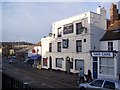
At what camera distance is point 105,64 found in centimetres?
2919

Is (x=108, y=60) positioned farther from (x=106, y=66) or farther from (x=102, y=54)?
(x=102, y=54)

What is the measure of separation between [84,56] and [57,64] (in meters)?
9.04

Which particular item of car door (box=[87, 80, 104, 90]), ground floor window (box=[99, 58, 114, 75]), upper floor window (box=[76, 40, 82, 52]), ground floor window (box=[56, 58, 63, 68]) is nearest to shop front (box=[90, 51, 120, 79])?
ground floor window (box=[99, 58, 114, 75])

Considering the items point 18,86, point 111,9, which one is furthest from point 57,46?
point 18,86

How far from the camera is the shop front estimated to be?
27594 mm

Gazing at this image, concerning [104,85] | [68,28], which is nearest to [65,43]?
[68,28]

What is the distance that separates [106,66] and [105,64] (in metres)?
0.28

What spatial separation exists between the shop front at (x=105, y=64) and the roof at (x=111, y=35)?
2.40 metres

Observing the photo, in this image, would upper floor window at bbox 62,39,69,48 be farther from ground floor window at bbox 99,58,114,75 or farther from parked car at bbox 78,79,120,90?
parked car at bbox 78,79,120,90

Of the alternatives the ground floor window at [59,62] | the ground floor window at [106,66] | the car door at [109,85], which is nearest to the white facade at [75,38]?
the ground floor window at [59,62]

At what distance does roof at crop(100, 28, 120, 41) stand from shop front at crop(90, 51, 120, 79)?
2.40m

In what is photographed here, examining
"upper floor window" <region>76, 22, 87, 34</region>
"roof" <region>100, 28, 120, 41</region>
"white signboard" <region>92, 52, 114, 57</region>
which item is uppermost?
"upper floor window" <region>76, 22, 87, 34</region>

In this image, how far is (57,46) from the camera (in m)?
41.3

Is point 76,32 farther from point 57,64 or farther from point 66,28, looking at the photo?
point 57,64
